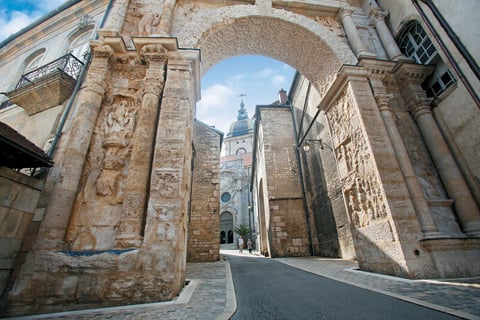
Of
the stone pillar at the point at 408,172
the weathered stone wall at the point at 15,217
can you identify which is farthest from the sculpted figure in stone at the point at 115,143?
the stone pillar at the point at 408,172

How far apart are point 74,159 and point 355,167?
19.3 ft

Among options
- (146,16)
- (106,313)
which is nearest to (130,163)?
(106,313)

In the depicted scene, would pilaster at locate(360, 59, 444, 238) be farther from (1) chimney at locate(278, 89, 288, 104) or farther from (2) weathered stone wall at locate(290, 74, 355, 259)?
(1) chimney at locate(278, 89, 288, 104)

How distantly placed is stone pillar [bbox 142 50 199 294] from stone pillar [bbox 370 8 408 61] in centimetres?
557

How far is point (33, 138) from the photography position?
16.5 ft

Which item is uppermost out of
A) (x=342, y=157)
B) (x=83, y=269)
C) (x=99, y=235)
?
(x=342, y=157)

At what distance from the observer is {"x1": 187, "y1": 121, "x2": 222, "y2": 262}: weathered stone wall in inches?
375

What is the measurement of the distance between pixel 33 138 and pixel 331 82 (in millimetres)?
7916

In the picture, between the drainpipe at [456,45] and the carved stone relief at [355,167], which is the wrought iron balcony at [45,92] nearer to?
the carved stone relief at [355,167]

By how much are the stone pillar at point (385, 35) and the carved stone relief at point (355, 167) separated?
1.92 m

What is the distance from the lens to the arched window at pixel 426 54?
5.06 meters

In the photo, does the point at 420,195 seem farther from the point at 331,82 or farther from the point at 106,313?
the point at 106,313

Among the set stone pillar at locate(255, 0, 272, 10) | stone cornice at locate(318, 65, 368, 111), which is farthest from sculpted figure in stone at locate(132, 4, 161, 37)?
stone cornice at locate(318, 65, 368, 111)

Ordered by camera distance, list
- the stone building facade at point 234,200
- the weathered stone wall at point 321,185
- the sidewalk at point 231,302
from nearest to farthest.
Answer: the sidewalk at point 231,302, the weathered stone wall at point 321,185, the stone building facade at point 234,200
